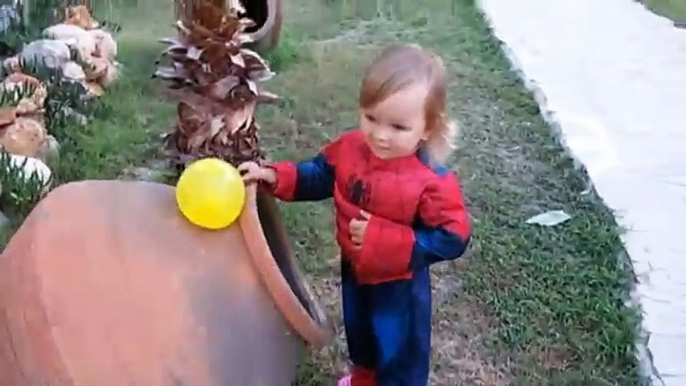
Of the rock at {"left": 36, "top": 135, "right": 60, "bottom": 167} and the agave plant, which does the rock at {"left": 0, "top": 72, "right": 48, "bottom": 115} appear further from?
the agave plant

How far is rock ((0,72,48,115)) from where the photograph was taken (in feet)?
10.4

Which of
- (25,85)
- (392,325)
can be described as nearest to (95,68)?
(25,85)

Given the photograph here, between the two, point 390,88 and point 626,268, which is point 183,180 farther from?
point 626,268

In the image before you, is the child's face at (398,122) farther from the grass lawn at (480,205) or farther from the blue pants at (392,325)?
the grass lawn at (480,205)

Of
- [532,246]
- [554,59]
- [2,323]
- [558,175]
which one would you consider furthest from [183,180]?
[554,59]

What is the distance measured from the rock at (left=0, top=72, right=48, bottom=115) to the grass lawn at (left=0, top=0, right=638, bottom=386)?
6.6 inches

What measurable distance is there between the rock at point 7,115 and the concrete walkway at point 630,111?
1824mm

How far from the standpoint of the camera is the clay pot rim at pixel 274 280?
168cm

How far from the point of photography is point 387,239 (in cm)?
175

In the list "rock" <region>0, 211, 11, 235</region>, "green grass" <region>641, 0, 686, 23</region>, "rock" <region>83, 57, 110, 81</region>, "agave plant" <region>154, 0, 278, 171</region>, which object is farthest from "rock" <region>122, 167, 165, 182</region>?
"green grass" <region>641, 0, 686, 23</region>

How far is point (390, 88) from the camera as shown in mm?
1735

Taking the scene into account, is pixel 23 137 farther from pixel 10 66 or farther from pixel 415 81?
pixel 415 81

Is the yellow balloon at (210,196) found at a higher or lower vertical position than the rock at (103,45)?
higher

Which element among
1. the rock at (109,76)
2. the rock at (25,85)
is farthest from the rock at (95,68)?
the rock at (25,85)
